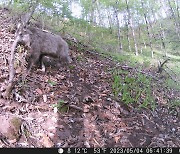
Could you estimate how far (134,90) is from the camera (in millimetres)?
6145

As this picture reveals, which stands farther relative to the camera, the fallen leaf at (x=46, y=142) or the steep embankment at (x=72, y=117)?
the steep embankment at (x=72, y=117)

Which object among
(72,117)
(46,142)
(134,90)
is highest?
(134,90)

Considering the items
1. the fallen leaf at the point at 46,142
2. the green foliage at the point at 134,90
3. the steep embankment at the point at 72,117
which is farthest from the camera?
the green foliage at the point at 134,90

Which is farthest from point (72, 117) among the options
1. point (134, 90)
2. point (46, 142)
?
point (134, 90)

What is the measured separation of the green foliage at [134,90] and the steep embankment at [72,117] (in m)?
0.20

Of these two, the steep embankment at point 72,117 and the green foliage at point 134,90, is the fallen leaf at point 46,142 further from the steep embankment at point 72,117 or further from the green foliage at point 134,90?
the green foliage at point 134,90

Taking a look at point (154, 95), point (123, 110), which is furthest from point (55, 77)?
point (154, 95)

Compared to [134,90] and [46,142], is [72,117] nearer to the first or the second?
[46,142]

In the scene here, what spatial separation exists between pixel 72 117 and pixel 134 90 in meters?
2.37

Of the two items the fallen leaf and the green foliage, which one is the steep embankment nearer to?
the fallen leaf

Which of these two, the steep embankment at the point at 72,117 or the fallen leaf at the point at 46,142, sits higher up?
the steep embankment at the point at 72,117

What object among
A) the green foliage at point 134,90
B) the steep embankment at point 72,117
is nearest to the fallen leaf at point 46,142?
the steep embankment at point 72,117

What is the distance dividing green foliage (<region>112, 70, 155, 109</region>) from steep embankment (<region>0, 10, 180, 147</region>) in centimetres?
20

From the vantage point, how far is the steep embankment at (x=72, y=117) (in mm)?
3703
